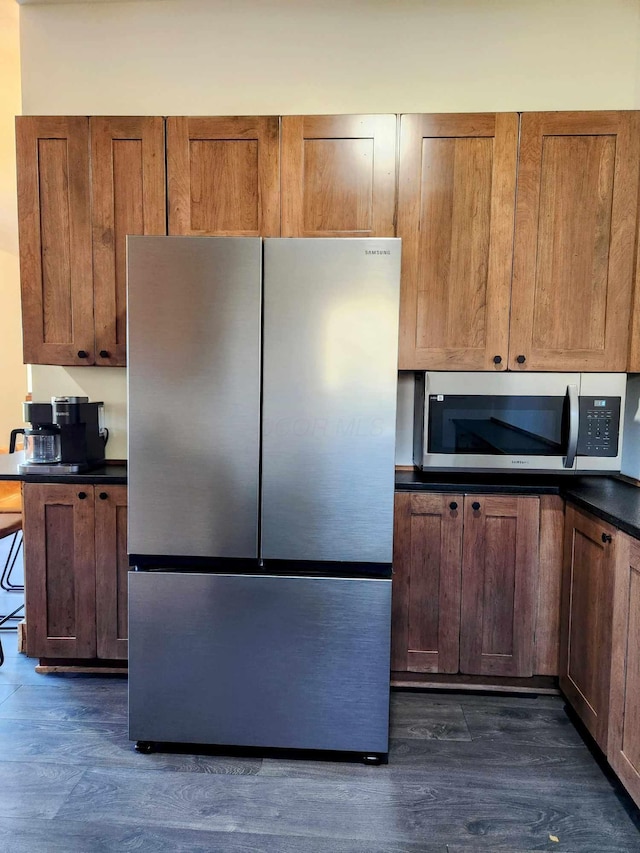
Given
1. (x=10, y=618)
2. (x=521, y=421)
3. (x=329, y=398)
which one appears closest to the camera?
(x=329, y=398)

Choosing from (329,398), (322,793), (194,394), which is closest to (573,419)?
(329,398)

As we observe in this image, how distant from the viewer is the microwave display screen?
2270 millimetres

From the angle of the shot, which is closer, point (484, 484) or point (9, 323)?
point (484, 484)

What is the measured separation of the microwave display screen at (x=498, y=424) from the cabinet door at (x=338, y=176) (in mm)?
793

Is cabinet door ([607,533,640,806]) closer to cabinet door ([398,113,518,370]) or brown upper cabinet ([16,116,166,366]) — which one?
cabinet door ([398,113,518,370])

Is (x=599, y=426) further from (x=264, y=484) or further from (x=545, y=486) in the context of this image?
(x=264, y=484)

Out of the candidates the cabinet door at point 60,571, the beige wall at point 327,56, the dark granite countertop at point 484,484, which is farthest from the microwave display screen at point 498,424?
the cabinet door at point 60,571

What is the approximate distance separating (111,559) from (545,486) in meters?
1.83

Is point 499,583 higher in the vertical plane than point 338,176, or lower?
lower

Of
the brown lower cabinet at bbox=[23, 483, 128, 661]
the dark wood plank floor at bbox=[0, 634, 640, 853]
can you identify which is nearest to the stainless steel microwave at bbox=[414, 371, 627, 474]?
the dark wood plank floor at bbox=[0, 634, 640, 853]

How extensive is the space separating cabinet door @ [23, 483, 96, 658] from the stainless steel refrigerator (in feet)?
1.86

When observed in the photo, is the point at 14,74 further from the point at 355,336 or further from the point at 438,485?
the point at 438,485

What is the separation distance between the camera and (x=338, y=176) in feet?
7.29

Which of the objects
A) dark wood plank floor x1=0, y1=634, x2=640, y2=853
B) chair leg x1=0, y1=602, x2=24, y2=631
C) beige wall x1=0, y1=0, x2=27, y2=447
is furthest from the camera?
beige wall x1=0, y1=0, x2=27, y2=447
